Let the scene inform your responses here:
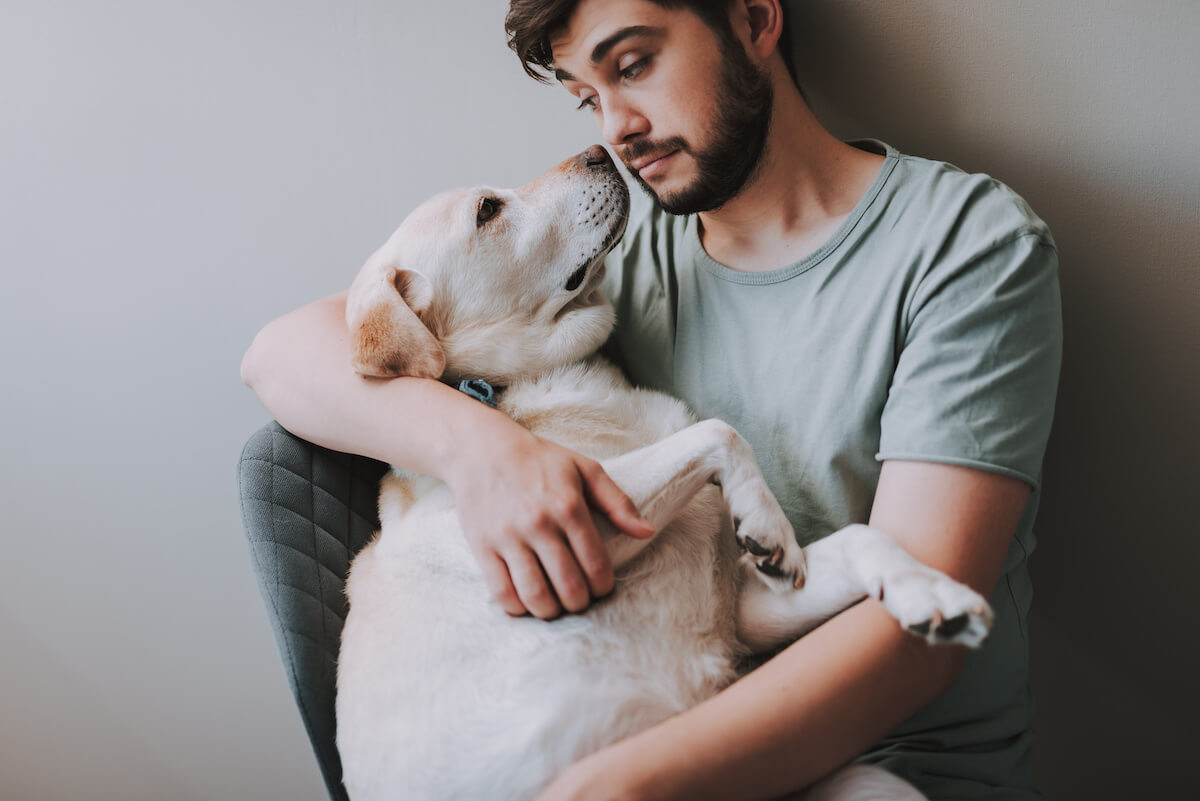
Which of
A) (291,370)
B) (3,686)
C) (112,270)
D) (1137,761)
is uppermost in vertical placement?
(112,270)

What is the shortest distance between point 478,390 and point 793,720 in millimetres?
668

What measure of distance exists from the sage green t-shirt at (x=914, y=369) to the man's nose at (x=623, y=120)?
0.89 feet

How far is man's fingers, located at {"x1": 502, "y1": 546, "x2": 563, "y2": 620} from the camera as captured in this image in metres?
0.99

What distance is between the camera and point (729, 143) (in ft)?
4.19

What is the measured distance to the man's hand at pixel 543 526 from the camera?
989 millimetres

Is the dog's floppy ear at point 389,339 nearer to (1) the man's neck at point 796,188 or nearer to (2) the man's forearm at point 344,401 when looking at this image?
(2) the man's forearm at point 344,401

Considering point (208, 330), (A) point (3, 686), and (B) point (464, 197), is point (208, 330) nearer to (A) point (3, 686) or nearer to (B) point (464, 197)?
(B) point (464, 197)

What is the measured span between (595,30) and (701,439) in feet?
2.30

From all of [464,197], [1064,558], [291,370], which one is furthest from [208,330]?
[1064,558]

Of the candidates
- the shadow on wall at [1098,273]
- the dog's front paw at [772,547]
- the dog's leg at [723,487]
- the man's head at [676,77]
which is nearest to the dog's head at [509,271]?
the man's head at [676,77]

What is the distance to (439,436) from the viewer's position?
1116 millimetres

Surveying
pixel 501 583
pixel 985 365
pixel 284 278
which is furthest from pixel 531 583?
pixel 284 278

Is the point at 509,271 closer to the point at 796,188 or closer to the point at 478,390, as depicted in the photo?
the point at 478,390

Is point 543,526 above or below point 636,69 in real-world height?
below
